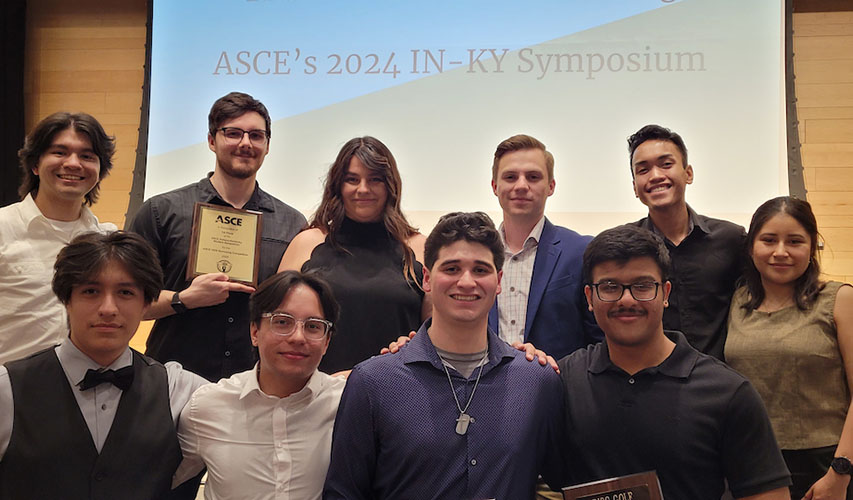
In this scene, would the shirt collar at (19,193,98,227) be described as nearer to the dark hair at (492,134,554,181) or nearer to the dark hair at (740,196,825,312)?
the dark hair at (492,134,554,181)

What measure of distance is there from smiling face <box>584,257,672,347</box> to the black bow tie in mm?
1332

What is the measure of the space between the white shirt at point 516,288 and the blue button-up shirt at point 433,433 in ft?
2.18

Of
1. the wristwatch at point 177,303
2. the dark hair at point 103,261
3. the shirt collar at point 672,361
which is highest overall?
the dark hair at point 103,261

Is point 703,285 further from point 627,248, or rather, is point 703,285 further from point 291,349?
point 291,349

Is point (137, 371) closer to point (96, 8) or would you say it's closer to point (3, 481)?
point (3, 481)

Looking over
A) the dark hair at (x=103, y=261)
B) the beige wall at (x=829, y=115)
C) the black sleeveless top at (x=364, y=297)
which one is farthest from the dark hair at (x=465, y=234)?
the beige wall at (x=829, y=115)

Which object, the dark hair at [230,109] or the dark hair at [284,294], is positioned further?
the dark hair at [230,109]

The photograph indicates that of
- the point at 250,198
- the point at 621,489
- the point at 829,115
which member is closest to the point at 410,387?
the point at 621,489

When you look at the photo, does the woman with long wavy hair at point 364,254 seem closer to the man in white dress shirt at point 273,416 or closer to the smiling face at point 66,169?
the man in white dress shirt at point 273,416

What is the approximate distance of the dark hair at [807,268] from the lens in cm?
253

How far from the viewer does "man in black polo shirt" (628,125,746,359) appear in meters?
2.68

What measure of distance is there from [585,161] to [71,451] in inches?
136

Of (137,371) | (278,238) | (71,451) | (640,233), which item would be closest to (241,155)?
(278,238)

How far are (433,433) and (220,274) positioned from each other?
114cm
